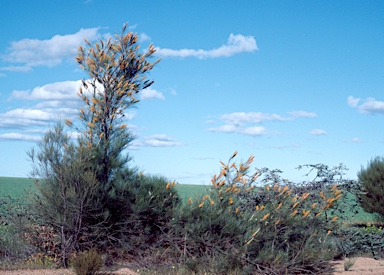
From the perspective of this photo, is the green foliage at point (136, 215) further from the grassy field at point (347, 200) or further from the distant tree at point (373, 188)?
the distant tree at point (373, 188)

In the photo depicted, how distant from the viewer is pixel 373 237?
14.3 meters

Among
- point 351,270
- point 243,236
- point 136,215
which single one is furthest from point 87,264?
point 351,270

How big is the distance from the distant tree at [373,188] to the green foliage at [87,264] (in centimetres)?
1397

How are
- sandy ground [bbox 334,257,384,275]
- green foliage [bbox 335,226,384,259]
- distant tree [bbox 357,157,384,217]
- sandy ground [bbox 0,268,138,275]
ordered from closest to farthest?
sandy ground [bbox 0,268,138,275], sandy ground [bbox 334,257,384,275], green foliage [bbox 335,226,384,259], distant tree [bbox 357,157,384,217]

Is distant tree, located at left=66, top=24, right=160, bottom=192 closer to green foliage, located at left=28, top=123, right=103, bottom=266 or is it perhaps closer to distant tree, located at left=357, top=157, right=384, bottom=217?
green foliage, located at left=28, top=123, right=103, bottom=266

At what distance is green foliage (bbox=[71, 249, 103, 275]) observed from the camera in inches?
373

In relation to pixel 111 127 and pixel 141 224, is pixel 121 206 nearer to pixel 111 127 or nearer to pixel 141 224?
pixel 141 224

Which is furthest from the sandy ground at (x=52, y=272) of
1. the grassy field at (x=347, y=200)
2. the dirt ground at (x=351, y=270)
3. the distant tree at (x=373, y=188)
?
the distant tree at (x=373, y=188)

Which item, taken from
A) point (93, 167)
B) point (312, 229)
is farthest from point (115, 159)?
point (312, 229)

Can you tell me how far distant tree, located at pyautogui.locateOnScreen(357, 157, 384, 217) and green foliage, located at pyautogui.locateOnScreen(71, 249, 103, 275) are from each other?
550 inches

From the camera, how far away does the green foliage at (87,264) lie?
9.48 m

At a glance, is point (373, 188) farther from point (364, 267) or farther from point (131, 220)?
point (131, 220)

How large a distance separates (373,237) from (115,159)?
773 cm

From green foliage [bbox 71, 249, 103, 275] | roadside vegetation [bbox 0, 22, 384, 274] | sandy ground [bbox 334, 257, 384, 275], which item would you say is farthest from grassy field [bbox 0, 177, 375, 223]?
green foliage [bbox 71, 249, 103, 275]
